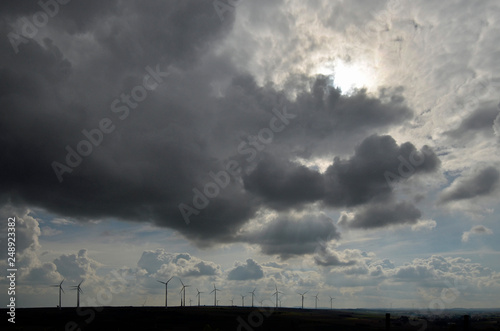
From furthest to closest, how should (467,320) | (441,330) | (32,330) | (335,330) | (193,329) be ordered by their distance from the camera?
(335,330)
(193,329)
(32,330)
(441,330)
(467,320)

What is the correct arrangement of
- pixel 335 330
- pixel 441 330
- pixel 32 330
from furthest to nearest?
pixel 335 330 < pixel 32 330 < pixel 441 330

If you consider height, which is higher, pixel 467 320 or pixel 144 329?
pixel 467 320

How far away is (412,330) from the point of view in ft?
Answer: 575

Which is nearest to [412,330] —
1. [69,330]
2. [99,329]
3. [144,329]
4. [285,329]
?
Result: [285,329]

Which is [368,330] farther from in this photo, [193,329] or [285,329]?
[193,329]

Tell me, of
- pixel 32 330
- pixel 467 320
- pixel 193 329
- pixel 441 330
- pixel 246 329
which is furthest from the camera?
pixel 246 329

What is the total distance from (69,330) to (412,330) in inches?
5987

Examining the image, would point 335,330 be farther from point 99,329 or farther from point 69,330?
point 69,330

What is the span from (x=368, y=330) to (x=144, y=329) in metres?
103

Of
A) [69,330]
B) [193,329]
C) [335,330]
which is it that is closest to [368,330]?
[335,330]

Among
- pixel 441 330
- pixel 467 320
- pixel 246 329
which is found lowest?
pixel 246 329

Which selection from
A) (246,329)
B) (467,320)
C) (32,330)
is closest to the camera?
(467,320)

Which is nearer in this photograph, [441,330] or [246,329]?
[441,330]

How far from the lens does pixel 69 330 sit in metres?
168
